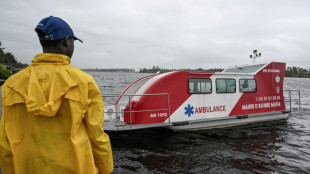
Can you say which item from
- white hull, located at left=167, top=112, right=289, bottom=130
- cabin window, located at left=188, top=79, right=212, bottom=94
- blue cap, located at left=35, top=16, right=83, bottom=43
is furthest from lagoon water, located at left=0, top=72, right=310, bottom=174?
blue cap, located at left=35, top=16, right=83, bottom=43

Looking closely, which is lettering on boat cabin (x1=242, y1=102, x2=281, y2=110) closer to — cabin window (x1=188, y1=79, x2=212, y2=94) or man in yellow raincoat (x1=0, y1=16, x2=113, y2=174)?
cabin window (x1=188, y1=79, x2=212, y2=94)

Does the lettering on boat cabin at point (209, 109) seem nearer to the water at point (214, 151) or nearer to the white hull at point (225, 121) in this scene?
the white hull at point (225, 121)

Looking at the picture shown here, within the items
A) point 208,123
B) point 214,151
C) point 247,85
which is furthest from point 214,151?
point 247,85

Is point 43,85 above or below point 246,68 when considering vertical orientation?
below

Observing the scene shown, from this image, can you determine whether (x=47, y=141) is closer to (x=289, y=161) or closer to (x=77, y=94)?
(x=77, y=94)

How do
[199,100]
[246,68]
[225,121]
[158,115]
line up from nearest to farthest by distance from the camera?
[158,115] → [199,100] → [225,121] → [246,68]

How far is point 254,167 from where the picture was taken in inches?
233

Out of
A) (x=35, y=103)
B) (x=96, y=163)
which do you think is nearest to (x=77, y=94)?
(x=35, y=103)

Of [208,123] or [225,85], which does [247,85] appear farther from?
[208,123]

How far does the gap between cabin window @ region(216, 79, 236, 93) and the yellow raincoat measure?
27.0 ft

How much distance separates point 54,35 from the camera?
172 centimetres

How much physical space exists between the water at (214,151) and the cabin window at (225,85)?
1.74 meters

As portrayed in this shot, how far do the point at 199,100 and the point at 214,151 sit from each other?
7.64 feet

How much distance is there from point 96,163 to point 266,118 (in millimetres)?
10726
